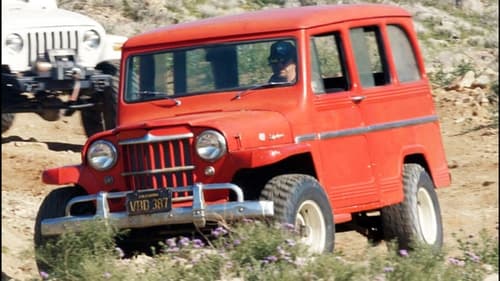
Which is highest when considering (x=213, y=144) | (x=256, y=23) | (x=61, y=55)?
(x=256, y=23)

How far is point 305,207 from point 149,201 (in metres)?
0.93

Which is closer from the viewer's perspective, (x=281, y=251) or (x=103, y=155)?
(x=281, y=251)

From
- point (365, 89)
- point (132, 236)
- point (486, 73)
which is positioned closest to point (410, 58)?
point (365, 89)

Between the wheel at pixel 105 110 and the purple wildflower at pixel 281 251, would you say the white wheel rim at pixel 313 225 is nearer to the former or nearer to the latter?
the purple wildflower at pixel 281 251

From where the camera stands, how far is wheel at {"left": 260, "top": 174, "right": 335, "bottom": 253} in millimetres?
8062

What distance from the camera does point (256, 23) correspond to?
29.8 ft

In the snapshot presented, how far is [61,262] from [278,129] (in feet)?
→ 5.21

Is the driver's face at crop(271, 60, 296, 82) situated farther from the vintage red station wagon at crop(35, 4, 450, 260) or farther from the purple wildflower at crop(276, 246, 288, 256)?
the purple wildflower at crop(276, 246, 288, 256)

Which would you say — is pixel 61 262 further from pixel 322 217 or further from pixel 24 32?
pixel 24 32

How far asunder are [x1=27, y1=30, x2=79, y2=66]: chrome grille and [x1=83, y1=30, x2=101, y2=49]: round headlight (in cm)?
18

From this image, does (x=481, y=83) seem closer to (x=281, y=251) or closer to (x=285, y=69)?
(x=285, y=69)

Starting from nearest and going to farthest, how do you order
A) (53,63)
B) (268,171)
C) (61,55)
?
(268,171) → (53,63) → (61,55)

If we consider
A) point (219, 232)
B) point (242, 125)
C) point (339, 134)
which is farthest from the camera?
point (339, 134)

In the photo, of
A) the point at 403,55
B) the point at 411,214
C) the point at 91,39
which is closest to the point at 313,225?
the point at 411,214
